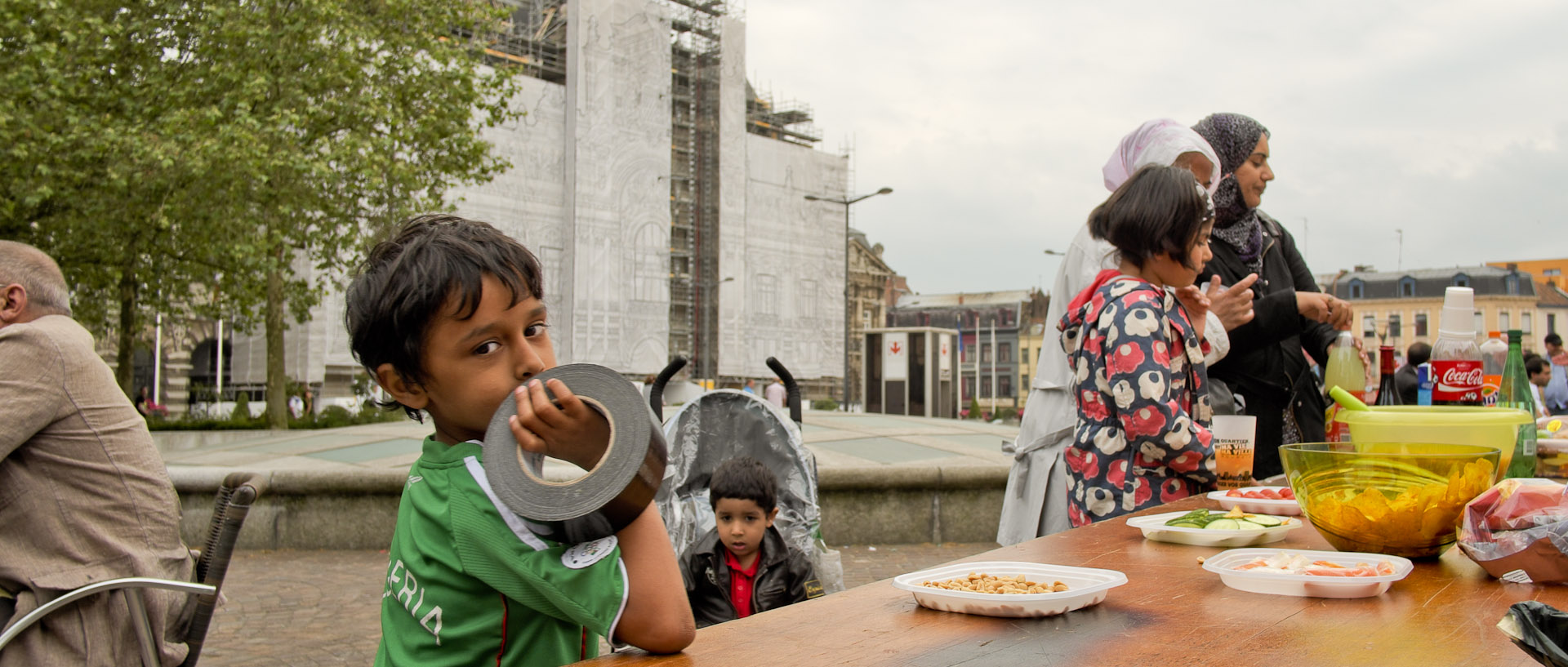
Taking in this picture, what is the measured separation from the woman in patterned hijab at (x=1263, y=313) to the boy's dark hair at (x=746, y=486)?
160cm

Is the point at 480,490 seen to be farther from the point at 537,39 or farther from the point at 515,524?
the point at 537,39

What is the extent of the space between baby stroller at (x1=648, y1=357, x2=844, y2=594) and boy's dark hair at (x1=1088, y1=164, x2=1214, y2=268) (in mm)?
1911

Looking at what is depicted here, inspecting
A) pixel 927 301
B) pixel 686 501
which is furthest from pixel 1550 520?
pixel 927 301

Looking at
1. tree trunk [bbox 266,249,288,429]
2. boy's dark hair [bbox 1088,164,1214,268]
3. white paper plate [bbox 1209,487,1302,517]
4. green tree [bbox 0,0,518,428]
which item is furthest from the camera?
tree trunk [bbox 266,249,288,429]

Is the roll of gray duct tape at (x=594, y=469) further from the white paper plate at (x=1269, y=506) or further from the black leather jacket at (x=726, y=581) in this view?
the black leather jacket at (x=726, y=581)

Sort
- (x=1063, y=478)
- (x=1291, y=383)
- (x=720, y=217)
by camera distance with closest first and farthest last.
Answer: (x=1063, y=478) → (x=1291, y=383) → (x=720, y=217)

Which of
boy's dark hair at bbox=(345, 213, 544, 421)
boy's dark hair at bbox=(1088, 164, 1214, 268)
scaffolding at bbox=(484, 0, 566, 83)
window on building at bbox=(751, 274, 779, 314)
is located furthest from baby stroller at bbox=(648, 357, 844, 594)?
window on building at bbox=(751, 274, 779, 314)

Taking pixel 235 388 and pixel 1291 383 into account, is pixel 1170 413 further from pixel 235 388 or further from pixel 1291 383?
pixel 235 388

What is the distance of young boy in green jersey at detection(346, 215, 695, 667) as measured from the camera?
52.2 inches

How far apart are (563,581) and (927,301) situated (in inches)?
3828

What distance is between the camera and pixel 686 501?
4.75m

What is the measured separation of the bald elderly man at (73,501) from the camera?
2592 mm

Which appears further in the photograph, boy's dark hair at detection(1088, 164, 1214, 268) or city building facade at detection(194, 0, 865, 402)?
city building facade at detection(194, 0, 865, 402)

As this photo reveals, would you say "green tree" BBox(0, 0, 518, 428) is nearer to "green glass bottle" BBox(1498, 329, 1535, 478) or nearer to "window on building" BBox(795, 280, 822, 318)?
"green glass bottle" BBox(1498, 329, 1535, 478)
